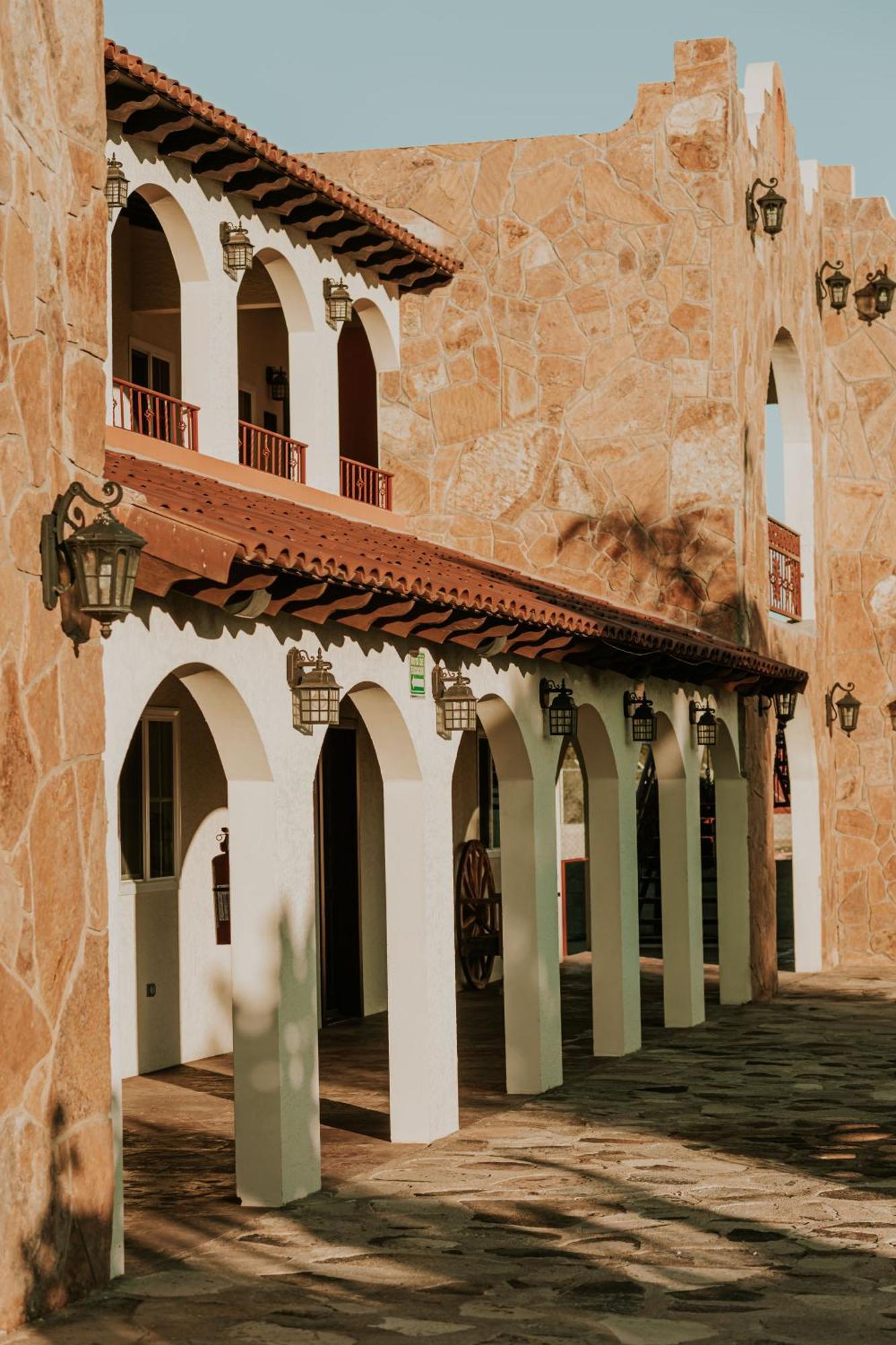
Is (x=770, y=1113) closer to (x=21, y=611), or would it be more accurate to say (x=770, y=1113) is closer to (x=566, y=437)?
(x=21, y=611)

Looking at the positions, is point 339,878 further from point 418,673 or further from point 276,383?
point 418,673

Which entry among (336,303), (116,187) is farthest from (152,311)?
(116,187)

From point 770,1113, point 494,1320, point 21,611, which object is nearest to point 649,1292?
point 494,1320

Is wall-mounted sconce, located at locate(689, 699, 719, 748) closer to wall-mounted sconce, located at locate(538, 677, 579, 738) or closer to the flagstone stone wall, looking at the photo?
the flagstone stone wall

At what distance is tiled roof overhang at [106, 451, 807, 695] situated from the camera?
26.8ft

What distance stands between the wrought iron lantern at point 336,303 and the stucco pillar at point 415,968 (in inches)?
216

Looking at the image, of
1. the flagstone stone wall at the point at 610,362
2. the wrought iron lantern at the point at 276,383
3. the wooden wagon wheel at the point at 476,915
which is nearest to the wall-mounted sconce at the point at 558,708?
the flagstone stone wall at the point at 610,362

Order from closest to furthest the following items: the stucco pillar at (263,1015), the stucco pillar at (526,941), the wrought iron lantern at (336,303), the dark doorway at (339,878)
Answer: the stucco pillar at (263,1015) → the stucco pillar at (526,941) → the wrought iron lantern at (336,303) → the dark doorway at (339,878)

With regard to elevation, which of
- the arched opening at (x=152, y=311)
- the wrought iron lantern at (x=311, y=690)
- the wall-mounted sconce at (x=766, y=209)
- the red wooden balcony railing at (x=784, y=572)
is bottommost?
the wrought iron lantern at (x=311, y=690)

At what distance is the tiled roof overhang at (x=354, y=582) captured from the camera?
26.8ft

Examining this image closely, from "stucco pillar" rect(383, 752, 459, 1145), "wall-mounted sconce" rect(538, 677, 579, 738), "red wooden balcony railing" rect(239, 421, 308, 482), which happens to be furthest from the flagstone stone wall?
"stucco pillar" rect(383, 752, 459, 1145)

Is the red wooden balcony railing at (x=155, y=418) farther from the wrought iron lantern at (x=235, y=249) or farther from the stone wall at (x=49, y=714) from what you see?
the stone wall at (x=49, y=714)

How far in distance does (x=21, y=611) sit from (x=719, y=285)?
1311 cm

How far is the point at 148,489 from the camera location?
938 cm
